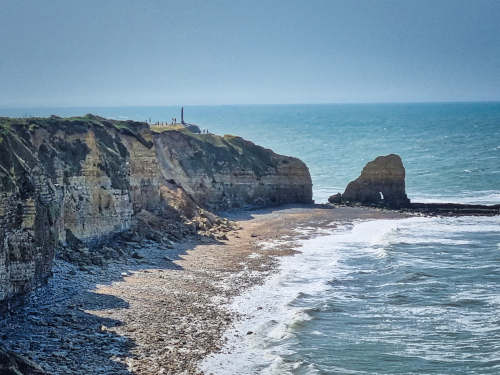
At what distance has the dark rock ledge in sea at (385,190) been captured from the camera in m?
62.7

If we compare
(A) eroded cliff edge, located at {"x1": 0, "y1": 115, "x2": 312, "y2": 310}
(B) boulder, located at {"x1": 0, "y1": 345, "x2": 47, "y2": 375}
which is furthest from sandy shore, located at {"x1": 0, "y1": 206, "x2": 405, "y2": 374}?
(A) eroded cliff edge, located at {"x1": 0, "y1": 115, "x2": 312, "y2": 310}

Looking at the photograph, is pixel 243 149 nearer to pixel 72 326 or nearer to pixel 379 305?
pixel 379 305

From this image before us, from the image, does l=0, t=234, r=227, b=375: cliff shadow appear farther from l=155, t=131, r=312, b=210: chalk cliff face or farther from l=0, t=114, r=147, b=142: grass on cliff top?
l=155, t=131, r=312, b=210: chalk cliff face

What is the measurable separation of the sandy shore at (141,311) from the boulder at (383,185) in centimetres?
2011

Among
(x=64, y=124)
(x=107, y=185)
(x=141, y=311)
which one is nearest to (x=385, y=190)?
(x=107, y=185)

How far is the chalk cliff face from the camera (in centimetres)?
5962

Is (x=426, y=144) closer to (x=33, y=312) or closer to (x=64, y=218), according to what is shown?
(x=64, y=218)

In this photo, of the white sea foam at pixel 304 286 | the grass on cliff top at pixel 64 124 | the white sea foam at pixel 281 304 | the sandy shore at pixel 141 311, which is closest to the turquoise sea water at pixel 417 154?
the grass on cliff top at pixel 64 124

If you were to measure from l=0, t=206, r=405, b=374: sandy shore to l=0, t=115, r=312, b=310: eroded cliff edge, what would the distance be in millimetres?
1650

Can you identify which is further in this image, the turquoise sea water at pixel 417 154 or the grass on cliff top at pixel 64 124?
the turquoise sea water at pixel 417 154

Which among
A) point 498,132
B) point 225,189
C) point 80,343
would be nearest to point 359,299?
point 80,343

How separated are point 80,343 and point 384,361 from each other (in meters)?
11.2

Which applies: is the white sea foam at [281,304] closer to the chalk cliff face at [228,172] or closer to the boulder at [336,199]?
the chalk cliff face at [228,172]

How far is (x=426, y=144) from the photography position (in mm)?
130500
